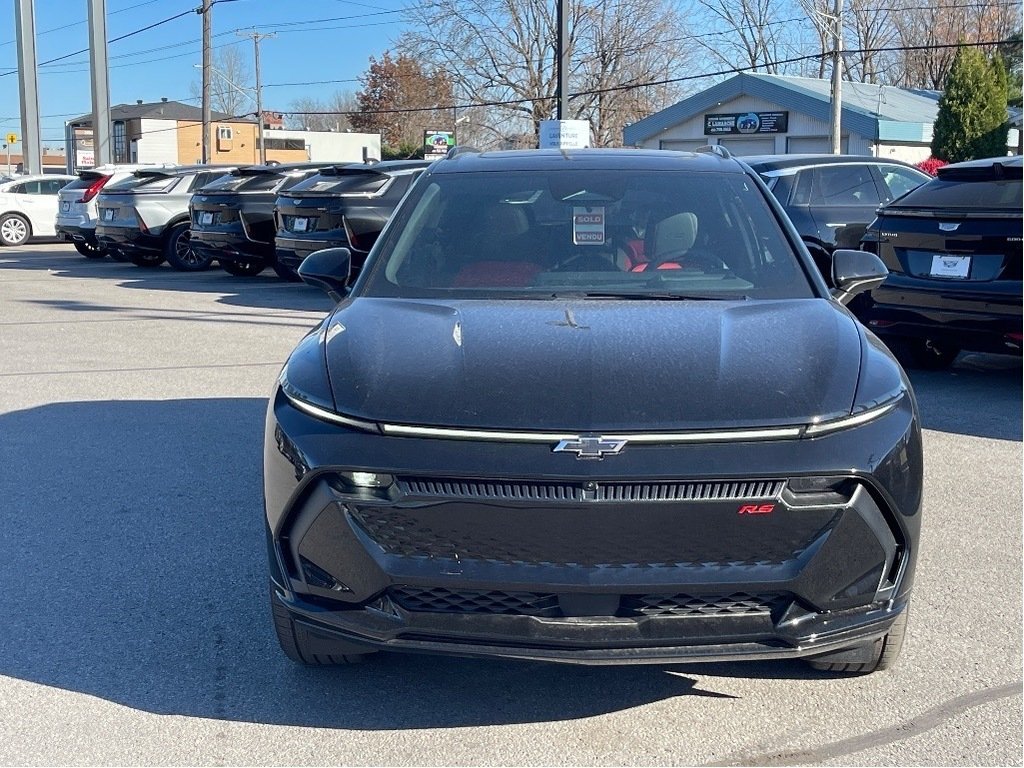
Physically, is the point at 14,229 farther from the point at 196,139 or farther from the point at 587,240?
the point at 196,139

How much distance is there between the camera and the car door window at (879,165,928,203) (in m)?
12.0

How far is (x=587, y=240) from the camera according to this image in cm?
460

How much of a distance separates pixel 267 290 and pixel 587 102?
35.9 m

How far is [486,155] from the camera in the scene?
525 centimetres

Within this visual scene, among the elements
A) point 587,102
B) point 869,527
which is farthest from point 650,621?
point 587,102

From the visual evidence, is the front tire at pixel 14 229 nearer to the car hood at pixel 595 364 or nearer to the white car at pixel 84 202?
the white car at pixel 84 202

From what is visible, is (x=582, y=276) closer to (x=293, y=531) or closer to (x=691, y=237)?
(x=691, y=237)

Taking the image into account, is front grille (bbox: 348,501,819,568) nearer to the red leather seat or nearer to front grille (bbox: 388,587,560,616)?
front grille (bbox: 388,587,560,616)

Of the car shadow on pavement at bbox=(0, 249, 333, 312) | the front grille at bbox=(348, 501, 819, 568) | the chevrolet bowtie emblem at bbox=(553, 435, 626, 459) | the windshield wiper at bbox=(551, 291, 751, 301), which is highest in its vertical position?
the windshield wiper at bbox=(551, 291, 751, 301)

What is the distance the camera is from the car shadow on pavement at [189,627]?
3.51 metres

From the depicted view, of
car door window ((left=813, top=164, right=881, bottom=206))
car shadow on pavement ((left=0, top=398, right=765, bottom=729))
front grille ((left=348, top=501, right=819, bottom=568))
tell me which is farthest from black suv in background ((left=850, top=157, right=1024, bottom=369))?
front grille ((left=348, top=501, right=819, bottom=568))

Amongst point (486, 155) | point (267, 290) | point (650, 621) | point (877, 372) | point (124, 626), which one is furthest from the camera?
point (267, 290)

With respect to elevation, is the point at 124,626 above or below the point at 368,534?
below

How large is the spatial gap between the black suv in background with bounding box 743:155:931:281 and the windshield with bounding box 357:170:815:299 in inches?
260
